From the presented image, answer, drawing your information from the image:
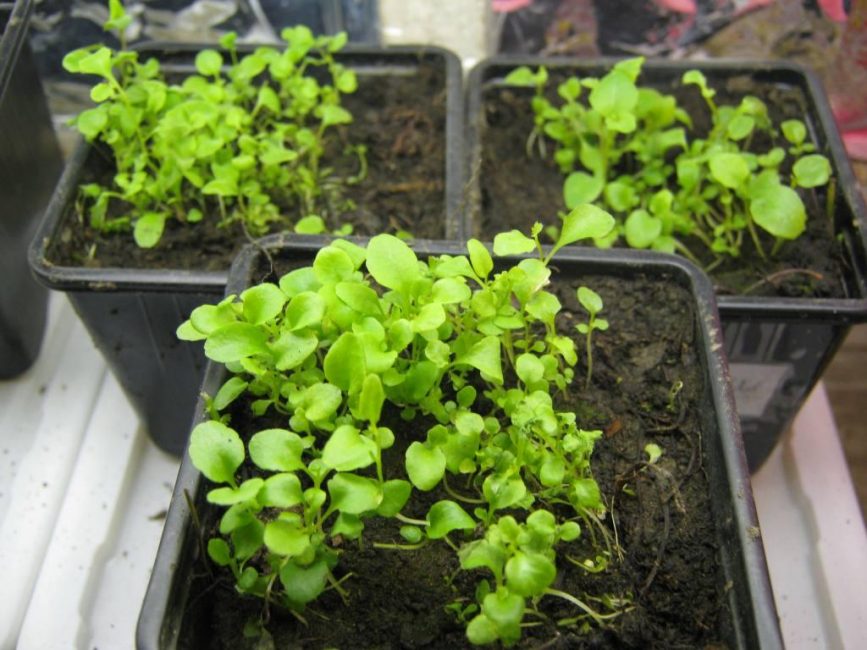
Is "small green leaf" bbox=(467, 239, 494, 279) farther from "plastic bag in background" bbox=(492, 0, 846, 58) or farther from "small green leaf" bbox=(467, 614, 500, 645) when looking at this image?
"plastic bag in background" bbox=(492, 0, 846, 58)

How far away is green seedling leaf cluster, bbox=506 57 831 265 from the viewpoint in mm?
1041

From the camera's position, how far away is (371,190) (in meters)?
1.18

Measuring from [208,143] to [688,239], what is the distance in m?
0.59

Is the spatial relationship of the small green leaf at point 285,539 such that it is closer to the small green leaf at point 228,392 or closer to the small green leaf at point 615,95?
the small green leaf at point 228,392

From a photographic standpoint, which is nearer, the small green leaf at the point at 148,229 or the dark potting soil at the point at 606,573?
the dark potting soil at the point at 606,573

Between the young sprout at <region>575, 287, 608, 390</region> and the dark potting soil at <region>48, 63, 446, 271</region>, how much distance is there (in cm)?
28

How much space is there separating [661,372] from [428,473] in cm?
29

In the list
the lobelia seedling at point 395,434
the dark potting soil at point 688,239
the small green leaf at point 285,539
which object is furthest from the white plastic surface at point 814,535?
the small green leaf at point 285,539

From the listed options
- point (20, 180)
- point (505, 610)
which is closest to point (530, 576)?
point (505, 610)

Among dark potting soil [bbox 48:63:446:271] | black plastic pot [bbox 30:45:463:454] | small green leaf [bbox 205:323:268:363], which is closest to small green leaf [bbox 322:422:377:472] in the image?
small green leaf [bbox 205:323:268:363]

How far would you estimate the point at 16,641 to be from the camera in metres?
1.07

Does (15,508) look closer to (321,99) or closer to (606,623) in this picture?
(321,99)

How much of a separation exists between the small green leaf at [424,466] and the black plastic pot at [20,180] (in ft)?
2.23

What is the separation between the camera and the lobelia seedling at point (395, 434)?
64 cm
